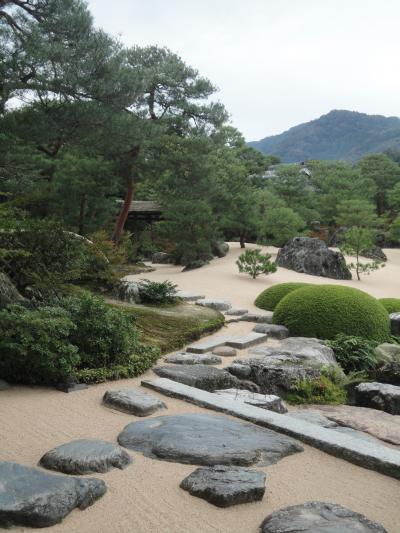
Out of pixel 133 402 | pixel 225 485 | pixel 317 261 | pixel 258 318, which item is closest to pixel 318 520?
pixel 225 485

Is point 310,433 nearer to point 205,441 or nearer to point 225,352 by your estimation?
point 205,441

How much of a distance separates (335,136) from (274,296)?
134012 mm

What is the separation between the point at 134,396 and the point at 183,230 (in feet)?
49.5

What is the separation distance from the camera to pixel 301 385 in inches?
188

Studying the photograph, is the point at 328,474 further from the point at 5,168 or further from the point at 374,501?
the point at 5,168

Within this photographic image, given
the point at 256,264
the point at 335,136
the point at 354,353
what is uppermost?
the point at 335,136

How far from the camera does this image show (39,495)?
213 centimetres

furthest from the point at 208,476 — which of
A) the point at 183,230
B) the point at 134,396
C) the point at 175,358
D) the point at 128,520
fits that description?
the point at 183,230

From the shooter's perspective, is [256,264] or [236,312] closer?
[236,312]

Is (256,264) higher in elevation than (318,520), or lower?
higher

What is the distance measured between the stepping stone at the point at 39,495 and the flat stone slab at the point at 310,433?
1400 mm

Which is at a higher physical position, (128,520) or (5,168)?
(5,168)

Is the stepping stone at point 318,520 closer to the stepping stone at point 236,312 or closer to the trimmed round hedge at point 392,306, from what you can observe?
the stepping stone at point 236,312

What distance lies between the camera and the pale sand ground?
2.15m
